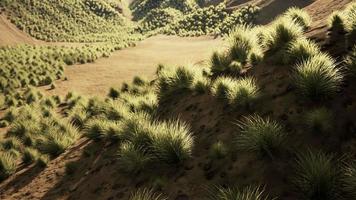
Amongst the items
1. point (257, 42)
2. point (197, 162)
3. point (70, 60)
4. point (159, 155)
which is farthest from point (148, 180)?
point (70, 60)

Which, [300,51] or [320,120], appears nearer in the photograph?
[320,120]

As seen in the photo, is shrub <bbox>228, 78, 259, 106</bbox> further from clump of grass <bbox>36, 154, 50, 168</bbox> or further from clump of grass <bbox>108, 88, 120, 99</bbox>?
→ clump of grass <bbox>108, 88, 120, 99</bbox>

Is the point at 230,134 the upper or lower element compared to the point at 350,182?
lower

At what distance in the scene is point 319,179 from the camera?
5512mm

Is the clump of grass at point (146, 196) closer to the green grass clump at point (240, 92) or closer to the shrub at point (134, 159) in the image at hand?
the shrub at point (134, 159)

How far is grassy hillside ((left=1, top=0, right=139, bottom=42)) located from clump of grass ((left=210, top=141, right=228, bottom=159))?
5215 cm

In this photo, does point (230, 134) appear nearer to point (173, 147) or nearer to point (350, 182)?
point (173, 147)

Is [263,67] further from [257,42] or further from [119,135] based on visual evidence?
[119,135]

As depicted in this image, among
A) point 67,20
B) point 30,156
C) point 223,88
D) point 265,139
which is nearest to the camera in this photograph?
point 265,139

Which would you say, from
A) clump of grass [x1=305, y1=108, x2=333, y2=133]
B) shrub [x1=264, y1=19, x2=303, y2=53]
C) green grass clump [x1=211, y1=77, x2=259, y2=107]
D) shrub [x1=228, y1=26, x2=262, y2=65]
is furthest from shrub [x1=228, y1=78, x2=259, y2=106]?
shrub [x1=228, y1=26, x2=262, y2=65]

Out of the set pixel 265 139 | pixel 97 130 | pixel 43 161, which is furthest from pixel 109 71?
pixel 265 139

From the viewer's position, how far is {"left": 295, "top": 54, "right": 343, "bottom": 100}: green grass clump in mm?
7164

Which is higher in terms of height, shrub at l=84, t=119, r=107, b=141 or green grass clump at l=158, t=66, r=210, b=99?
green grass clump at l=158, t=66, r=210, b=99

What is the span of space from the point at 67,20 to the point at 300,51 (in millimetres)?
67243
